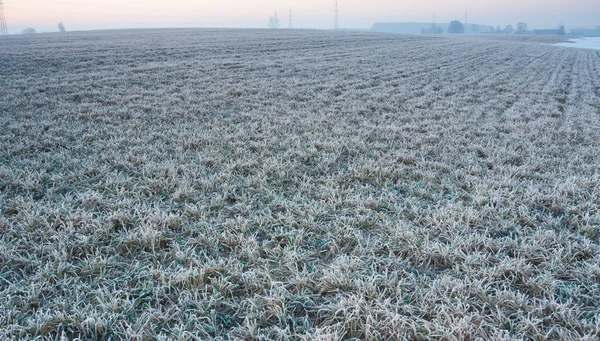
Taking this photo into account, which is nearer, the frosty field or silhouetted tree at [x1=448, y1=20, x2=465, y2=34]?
the frosty field

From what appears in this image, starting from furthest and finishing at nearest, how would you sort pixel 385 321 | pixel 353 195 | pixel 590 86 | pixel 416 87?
pixel 590 86, pixel 416 87, pixel 353 195, pixel 385 321

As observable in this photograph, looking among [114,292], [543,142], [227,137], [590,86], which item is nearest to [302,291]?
[114,292]

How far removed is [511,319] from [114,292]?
129 inches

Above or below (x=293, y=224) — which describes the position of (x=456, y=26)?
above

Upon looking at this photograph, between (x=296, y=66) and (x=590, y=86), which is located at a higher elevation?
(x=296, y=66)

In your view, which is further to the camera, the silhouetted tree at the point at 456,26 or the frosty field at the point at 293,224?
the silhouetted tree at the point at 456,26

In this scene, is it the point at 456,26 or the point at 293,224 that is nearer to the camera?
the point at 293,224

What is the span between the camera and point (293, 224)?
4.21 metres

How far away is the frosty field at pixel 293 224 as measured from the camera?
2840 mm

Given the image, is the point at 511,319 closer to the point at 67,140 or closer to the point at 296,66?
the point at 67,140

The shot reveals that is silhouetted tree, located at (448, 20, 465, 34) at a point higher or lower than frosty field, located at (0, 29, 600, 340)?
higher

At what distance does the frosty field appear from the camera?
2.84 metres

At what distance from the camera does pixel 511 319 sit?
9.29ft

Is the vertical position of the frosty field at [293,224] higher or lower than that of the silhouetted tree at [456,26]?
lower
